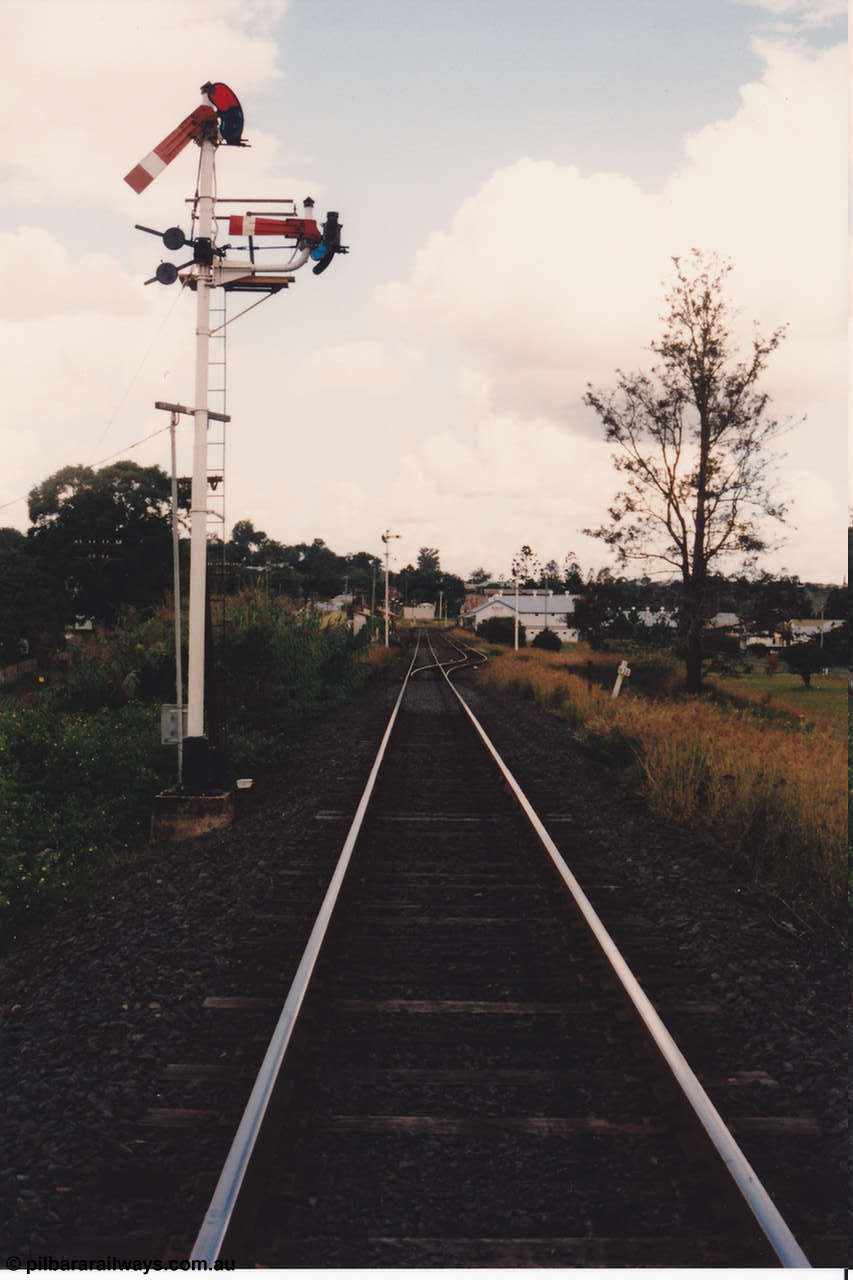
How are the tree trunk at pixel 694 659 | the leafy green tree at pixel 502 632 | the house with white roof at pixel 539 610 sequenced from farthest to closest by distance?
the house with white roof at pixel 539 610 → the leafy green tree at pixel 502 632 → the tree trunk at pixel 694 659

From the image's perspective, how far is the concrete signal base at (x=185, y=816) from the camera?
25.6 ft

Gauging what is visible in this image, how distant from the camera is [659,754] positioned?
32.0 feet

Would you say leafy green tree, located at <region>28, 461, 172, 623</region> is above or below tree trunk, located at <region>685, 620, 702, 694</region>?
above

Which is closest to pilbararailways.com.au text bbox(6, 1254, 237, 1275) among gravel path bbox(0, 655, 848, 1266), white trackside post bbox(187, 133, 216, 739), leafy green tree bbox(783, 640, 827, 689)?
gravel path bbox(0, 655, 848, 1266)

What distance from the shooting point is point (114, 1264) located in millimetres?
2482

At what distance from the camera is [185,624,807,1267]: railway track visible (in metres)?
2.51

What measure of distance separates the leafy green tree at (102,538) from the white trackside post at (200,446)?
38481 millimetres

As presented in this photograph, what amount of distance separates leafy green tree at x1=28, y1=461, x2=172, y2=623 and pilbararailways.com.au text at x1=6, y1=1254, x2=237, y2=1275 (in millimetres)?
44140

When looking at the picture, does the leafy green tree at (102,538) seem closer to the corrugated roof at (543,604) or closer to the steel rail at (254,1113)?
the steel rail at (254,1113)

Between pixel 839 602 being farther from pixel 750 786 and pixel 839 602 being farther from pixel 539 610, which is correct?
pixel 539 610

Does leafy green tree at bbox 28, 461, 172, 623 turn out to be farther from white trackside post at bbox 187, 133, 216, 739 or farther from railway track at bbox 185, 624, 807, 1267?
railway track at bbox 185, 624, 807, 1267

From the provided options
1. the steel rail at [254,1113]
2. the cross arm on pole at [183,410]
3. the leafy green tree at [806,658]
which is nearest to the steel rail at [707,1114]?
the steel rail at [254,1113]

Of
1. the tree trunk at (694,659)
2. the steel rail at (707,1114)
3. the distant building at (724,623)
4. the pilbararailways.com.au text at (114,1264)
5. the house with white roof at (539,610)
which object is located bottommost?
the pilbararailways.com.au text at (114,1264)

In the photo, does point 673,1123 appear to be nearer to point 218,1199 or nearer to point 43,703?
point 218,1199
